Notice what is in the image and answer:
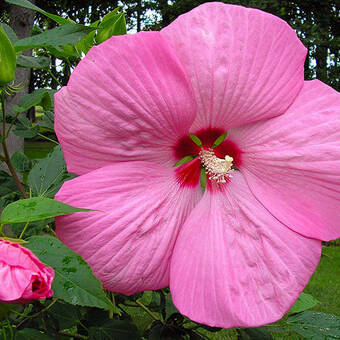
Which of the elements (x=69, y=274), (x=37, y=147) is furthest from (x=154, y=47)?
(x=37, y=147)

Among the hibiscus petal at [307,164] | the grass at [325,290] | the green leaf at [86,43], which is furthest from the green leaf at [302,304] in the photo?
the grass at [325,290]

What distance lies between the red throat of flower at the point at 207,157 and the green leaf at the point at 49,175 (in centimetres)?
26

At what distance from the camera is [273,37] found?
0.55 m

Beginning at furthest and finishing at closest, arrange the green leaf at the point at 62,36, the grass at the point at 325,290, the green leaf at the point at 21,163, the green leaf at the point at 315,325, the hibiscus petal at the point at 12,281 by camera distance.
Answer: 1. the grass at the point at 325,290
2. the green leaf at the point at 21,163
3. the green leaf at the point at 315,325
4. the green leaf at the point at 62,36
5. the hibiscus petal at the point at 12,281

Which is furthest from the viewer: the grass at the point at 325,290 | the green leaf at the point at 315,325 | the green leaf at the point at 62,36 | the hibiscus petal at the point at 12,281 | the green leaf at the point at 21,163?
the grass at the point at 325,290

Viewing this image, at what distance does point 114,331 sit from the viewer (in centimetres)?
78

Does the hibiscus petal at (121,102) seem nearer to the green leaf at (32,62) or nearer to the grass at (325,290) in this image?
the green leaf at (32,62)

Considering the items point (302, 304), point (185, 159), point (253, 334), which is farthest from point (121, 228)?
point (302, 304)

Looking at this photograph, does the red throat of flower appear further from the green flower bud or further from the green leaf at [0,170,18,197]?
the green leaf at [0,170,18,197]

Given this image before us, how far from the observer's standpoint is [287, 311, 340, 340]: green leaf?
0.88 m

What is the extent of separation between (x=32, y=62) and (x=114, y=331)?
507 mm

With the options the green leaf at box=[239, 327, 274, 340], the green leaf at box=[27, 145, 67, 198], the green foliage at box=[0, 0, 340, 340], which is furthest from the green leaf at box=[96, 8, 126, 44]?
the green leaf at box=[239, 327, 274, 340]

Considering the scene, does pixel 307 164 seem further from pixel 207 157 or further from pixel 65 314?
pixel 65 314

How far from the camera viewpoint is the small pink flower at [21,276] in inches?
16.9
